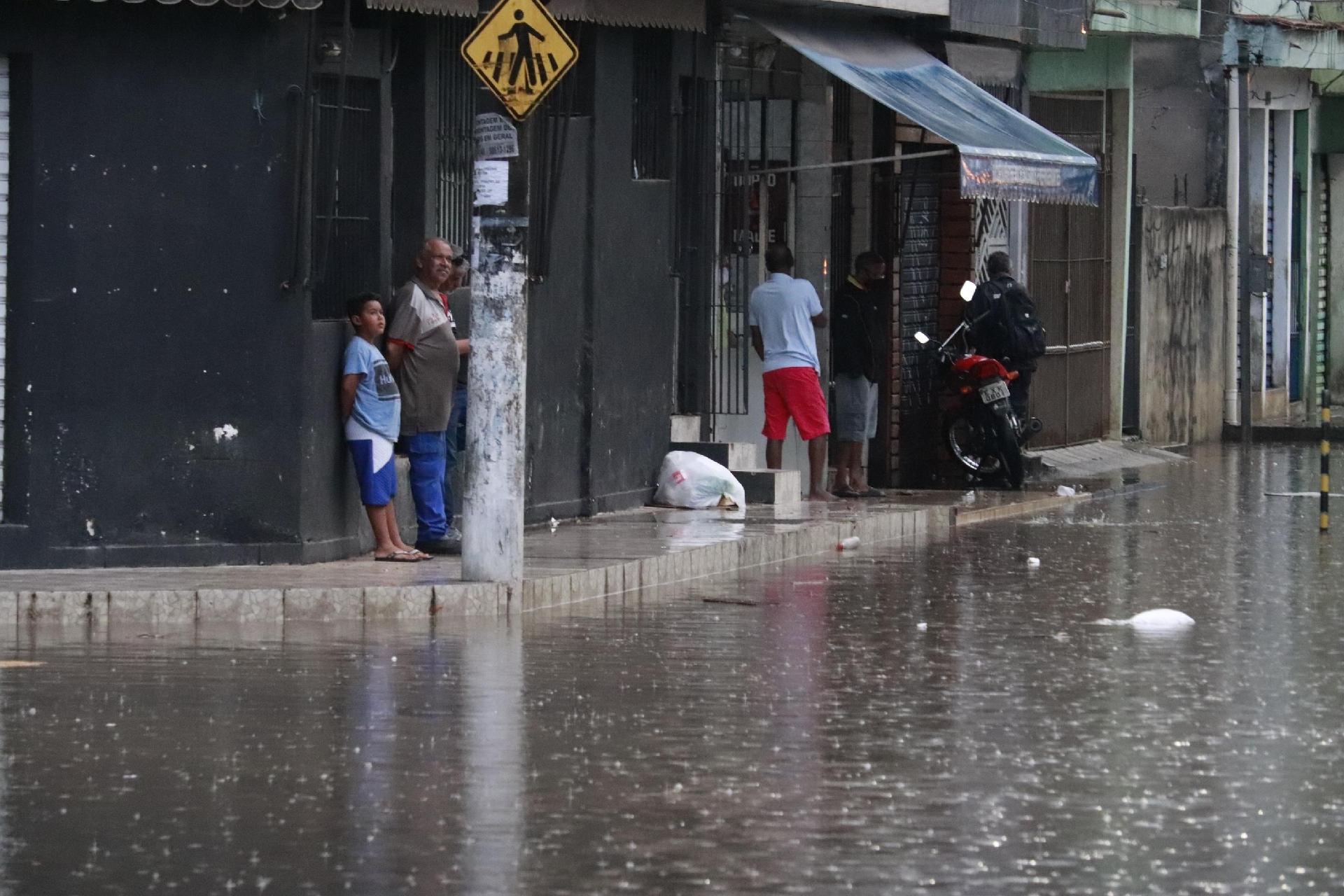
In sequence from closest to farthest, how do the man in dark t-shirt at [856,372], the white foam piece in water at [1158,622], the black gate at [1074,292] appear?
1. the white foam piece in water at [1158,622]
2. the man in dark t-shirt at [856,372]
3. the black gate at [1074,292]

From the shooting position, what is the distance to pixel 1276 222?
33156mm

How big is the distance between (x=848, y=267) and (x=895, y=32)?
1.83m

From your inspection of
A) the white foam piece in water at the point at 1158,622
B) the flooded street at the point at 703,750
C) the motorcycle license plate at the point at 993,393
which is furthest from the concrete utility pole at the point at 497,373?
the motorcycle license plate at the point at 993,393

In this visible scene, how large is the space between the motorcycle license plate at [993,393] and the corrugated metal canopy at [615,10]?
4.69 metres

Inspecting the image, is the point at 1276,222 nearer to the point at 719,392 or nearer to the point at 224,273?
the point at 719,392

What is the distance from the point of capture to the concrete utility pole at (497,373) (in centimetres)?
1307

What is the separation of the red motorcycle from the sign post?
8.49 m

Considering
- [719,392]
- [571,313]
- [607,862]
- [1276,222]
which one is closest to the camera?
[607,862]

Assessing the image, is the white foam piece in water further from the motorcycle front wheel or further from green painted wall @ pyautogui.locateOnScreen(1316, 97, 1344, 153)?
green painted wall @ pyautogui.locateOnScreen(1316, 97, 1344, 153)

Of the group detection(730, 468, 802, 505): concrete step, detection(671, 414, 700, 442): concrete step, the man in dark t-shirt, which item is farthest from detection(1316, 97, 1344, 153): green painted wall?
detection(730, 468, 802, 505): concrete step

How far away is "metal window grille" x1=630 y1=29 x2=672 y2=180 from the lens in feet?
57.6

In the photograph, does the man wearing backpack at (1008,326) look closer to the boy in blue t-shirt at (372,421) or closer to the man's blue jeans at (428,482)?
the man's blue jeans at (428,482)

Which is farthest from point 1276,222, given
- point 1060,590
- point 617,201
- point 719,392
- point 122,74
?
point 122,74

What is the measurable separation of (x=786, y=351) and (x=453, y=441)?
379 centimetres
